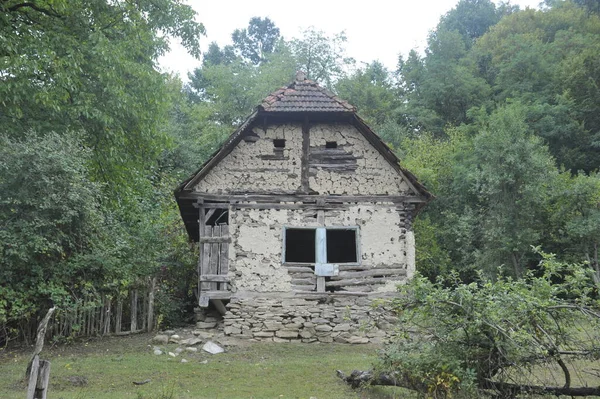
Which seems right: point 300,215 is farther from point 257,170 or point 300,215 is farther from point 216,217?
point 216,217

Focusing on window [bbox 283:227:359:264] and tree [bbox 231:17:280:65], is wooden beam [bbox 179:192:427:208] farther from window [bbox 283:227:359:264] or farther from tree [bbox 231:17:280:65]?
tree [bbox 231:17:280:65]

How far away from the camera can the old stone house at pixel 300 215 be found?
14094 millimetres

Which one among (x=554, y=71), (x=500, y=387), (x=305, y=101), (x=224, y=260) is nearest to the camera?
(x=500, y=387)

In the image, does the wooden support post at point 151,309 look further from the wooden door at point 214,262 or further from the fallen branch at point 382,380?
the fallen branch at point 382,380

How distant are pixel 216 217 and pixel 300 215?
8.32ft

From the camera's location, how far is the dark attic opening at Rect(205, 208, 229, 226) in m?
14.8

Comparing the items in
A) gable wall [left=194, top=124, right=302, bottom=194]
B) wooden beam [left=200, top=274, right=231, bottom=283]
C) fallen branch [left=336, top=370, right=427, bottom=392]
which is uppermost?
gable wall [left=194, top=124, right=302, bottom=194]

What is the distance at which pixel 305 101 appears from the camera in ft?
50.0

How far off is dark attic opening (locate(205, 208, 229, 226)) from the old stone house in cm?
4

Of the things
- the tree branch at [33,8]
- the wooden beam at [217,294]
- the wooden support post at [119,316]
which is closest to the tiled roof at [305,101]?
the wooden beam at [217,294]

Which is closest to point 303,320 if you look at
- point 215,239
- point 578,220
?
point 215,239

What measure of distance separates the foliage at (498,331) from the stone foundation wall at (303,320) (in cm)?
639

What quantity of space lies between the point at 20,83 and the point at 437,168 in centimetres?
2243

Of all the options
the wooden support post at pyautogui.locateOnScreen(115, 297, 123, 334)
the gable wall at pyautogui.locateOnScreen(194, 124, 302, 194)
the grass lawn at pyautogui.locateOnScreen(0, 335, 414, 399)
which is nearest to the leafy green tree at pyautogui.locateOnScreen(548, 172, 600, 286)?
A: the grass lawn at pyautogui.locateOnScreen(0, 335, 414, 399)
